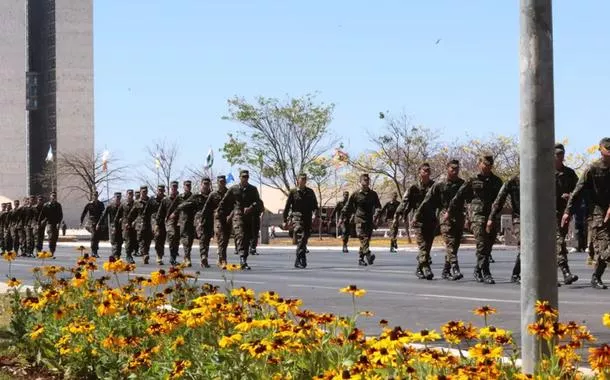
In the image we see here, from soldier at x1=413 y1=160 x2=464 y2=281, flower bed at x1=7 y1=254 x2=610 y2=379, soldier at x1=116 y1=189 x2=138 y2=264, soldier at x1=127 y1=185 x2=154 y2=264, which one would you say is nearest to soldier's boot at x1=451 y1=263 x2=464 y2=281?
soldier at x1=413 y1=160 x2=464 y2=281

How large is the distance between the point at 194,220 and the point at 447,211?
31.5 feet

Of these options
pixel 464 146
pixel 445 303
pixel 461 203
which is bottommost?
pixel 445 303

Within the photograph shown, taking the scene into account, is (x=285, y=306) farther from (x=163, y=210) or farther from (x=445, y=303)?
(x=163, y=210)

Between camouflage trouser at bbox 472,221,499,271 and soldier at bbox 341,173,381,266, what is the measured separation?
680cm

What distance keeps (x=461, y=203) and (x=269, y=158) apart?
4906cm

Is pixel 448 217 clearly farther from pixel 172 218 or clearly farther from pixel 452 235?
pixel 172 218

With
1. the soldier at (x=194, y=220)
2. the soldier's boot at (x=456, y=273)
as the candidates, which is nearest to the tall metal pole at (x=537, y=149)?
the soldier's boot at (x=456, y=273)

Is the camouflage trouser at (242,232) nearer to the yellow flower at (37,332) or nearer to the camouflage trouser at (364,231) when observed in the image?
the camouflage trouser at (364,231)

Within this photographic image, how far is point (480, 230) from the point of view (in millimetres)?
18359

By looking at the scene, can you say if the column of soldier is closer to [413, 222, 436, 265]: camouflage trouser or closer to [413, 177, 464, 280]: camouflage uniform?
[413, 222, 436, 265]: camouflage trouser

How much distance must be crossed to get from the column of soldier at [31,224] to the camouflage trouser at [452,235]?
705 inches

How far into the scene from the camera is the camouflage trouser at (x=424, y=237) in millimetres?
19516

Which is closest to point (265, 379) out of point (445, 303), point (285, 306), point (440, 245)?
point (285, 306)

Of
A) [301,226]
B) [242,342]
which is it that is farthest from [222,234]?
[242,342]
